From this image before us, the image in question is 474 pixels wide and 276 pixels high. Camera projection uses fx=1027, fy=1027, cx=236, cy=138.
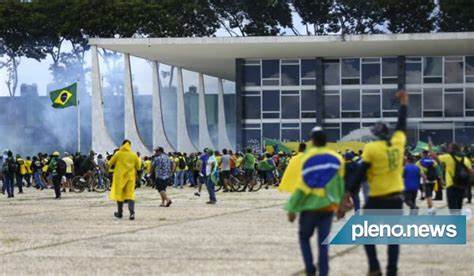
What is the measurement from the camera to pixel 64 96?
52.6 meters

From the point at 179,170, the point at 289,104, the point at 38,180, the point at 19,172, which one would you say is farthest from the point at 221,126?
the point at 19,172

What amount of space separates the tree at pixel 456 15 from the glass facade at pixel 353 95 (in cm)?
1205

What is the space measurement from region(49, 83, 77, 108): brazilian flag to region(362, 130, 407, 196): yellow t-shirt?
42.9 metres

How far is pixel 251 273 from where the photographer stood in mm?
11430

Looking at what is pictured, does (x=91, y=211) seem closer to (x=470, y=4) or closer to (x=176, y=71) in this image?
(x=176, y=71)

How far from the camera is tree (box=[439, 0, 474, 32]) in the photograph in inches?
2643

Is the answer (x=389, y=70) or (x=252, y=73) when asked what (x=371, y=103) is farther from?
(x=252, y=73)

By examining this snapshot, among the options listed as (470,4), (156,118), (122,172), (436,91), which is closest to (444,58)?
(436,91)

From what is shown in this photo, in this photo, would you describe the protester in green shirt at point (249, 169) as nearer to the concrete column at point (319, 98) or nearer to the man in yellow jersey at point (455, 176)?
the man in yellow jersey at point (455, 176)

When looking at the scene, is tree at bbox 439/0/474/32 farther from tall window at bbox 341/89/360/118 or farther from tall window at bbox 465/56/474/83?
tall window at bbox 341/89/360/118

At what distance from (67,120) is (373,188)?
7007 cm

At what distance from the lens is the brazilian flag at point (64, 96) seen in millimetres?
52219

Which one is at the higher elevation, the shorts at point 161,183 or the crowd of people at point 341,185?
the crowd of people at point 341,185

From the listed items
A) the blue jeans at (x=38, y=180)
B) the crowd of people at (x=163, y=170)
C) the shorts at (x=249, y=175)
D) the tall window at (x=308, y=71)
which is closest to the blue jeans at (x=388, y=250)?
the crowd of people at (x=163, y=170)
